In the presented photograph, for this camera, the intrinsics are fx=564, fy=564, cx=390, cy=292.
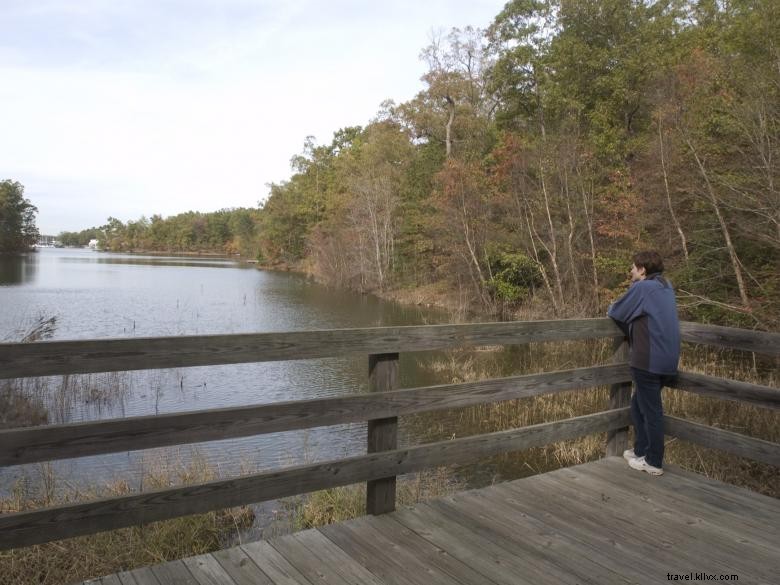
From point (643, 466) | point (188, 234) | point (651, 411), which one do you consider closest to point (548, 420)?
point (643, 466)

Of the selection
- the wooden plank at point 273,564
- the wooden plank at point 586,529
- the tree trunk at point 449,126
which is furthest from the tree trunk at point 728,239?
the tree trunk at point 449,126

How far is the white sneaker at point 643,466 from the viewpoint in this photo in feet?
13.4

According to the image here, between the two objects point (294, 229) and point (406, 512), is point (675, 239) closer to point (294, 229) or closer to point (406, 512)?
point (406, 512)

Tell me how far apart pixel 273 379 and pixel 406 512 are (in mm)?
10344

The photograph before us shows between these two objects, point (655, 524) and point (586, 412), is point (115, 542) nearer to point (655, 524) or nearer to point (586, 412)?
point (655, 524)

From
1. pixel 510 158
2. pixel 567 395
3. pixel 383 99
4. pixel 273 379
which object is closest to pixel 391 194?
pixel 383 99

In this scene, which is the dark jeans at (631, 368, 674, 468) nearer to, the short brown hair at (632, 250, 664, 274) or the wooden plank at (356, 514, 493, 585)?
the short brown hair at (632, 250, 664, 274)

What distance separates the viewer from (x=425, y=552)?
2861 millimetres

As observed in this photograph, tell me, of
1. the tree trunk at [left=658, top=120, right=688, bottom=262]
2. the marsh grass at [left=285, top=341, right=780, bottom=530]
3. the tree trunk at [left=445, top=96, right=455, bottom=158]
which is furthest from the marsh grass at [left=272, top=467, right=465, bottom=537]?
the tree trunk at [left=445, top=96, right=455, bottom=158]

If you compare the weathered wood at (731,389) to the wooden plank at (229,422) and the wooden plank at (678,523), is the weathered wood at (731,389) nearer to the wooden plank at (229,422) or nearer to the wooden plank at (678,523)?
the wooden plank at (678,523)

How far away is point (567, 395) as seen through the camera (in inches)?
413

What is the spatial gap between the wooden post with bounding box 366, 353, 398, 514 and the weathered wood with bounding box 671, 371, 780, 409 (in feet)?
7.61

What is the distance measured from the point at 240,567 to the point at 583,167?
21.2 m

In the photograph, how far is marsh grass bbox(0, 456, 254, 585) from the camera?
13.1 feet
